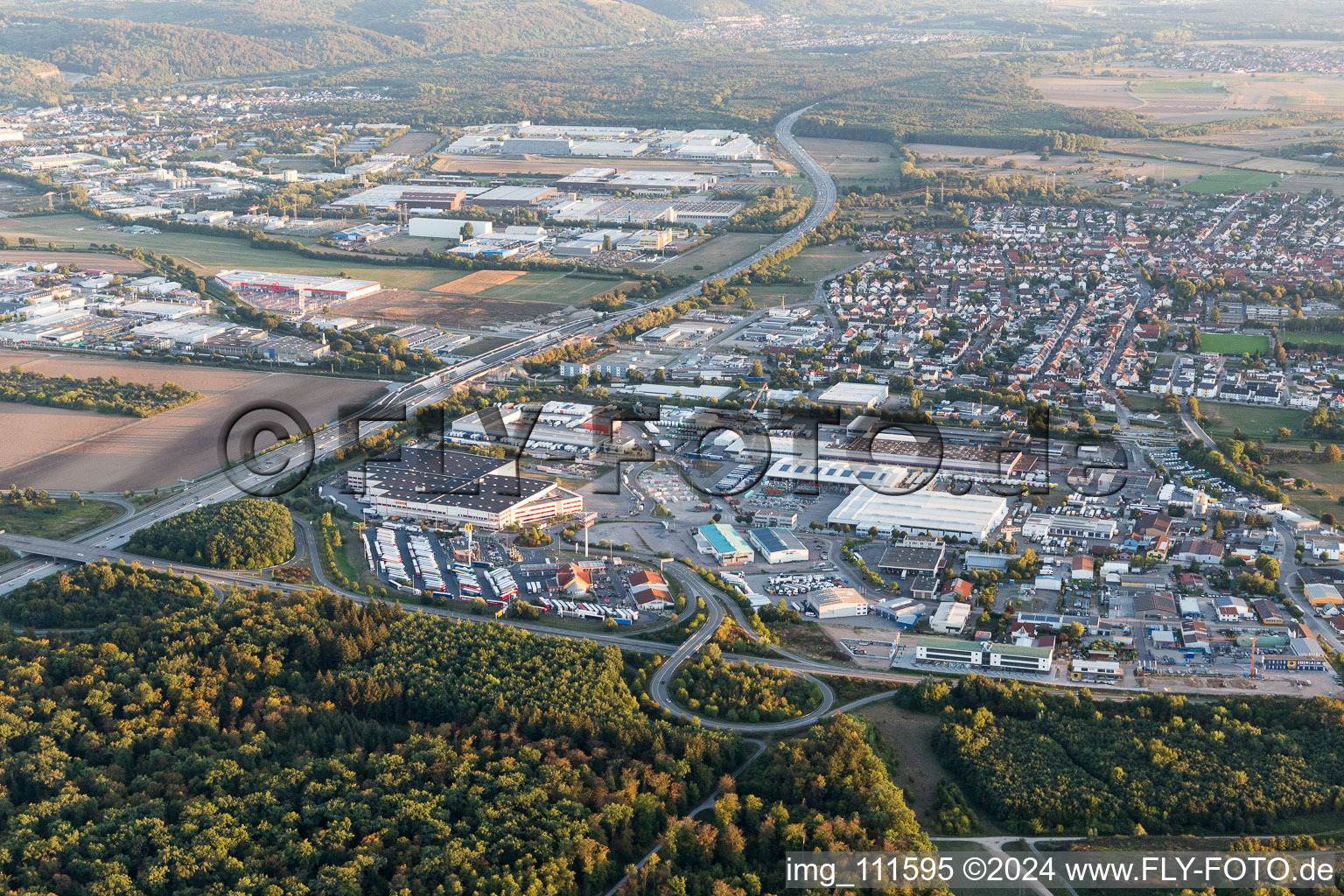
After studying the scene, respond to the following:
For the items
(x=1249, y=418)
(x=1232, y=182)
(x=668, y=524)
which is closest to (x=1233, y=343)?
(x=1249, y=418)

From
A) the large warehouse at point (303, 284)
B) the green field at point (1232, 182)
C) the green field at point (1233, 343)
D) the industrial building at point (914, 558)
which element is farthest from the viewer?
the green field at point (1232, 182)

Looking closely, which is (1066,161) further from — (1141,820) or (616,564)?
(1141,820)

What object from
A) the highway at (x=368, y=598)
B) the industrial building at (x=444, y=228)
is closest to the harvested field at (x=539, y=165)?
the industrial building at (x=444, y=228)

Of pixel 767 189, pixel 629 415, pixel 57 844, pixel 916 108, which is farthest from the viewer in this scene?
pixel 916 108

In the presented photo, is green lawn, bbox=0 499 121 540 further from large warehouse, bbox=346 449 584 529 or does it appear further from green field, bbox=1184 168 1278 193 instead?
green field, bbox=1184 168 1278 193

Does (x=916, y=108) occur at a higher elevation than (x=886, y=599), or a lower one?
higher

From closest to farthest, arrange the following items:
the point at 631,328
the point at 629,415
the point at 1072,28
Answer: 1. the point at 629,415
2. the point at 631,328
3. the point at 1072,28

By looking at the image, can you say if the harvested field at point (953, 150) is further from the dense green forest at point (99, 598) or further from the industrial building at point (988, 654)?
the dense green forest at point (99, 598)

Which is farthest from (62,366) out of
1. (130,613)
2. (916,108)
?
(916,108)
